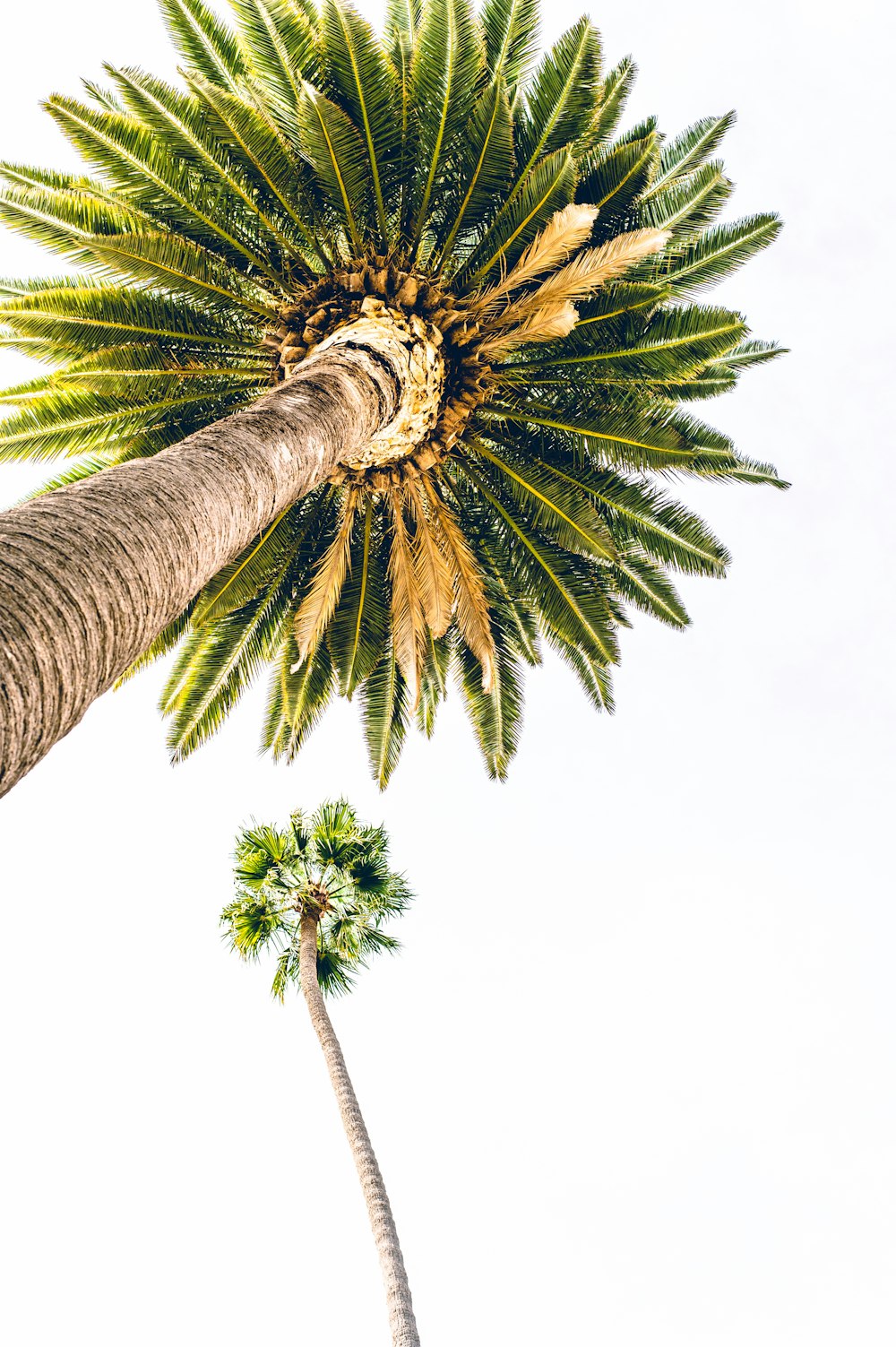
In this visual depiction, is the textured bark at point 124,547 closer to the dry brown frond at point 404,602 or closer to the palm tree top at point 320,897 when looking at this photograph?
the dry brown frond at point 404,602

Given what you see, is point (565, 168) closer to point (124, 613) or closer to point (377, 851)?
point (124, 613)

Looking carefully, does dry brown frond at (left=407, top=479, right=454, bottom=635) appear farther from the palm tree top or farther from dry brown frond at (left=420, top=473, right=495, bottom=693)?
the palm tree top

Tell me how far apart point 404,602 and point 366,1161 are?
6102mm

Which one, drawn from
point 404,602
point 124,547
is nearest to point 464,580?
point 404,602

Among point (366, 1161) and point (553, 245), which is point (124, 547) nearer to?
point (553, 245)

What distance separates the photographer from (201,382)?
8102 millimetres

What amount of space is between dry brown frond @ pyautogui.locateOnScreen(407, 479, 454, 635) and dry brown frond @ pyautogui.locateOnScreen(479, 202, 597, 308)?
6.29ft

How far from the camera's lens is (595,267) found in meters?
6.44

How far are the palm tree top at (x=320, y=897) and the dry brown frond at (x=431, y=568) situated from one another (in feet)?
24.4

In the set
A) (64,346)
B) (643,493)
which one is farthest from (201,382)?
(643,493)

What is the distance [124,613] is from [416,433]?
4709mm

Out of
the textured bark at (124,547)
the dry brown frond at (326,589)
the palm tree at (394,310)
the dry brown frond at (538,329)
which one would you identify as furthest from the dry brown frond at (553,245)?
the dry brown frond at (326,589)

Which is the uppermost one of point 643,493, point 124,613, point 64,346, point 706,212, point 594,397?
point 64,346

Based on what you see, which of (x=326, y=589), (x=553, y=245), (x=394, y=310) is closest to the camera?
(x=553, y=245)
